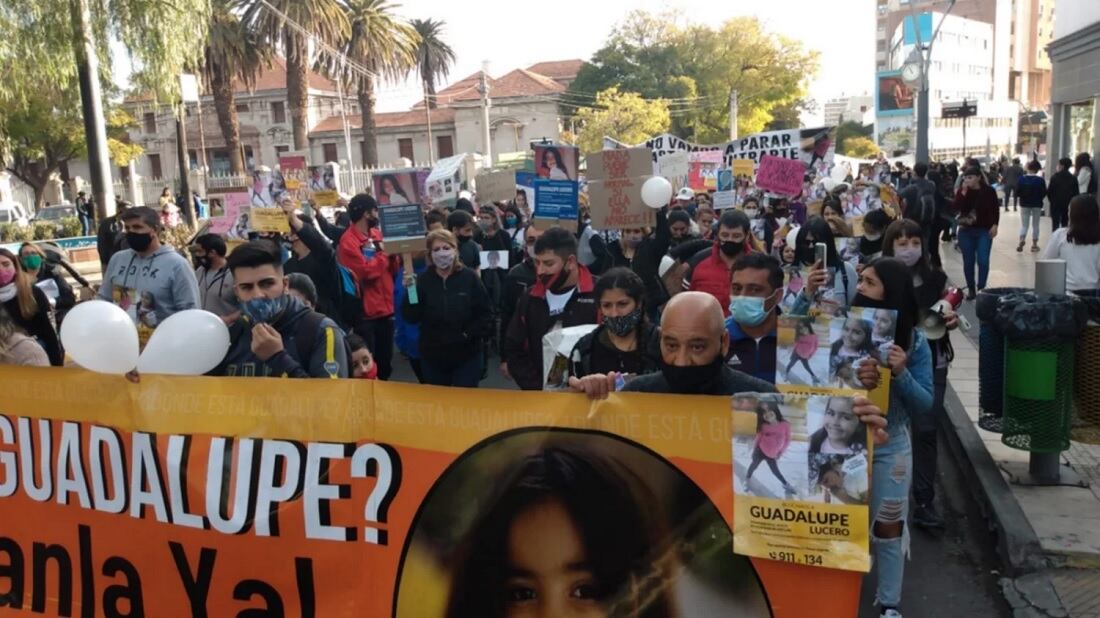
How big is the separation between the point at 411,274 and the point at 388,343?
5.58 feet

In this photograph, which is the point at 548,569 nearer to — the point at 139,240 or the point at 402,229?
the point at 139,240

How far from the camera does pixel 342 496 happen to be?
3.28m

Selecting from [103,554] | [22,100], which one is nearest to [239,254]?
[103,554]

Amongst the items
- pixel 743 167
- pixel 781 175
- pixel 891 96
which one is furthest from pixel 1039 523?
pixel 891 96

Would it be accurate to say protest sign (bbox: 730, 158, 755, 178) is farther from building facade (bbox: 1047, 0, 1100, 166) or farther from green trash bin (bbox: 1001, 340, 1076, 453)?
green trash bin (bbox: 1001, 340, 1076, 453)

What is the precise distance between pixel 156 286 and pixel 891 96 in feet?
322

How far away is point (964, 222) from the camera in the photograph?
11836 millimetres

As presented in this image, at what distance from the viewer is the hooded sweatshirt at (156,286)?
A: 19.7ft

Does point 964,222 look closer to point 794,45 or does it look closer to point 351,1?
point 351,1

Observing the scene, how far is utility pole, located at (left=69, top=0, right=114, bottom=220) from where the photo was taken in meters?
12.8

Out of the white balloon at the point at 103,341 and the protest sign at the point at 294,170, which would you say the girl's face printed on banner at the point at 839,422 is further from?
the protest sign at the point at 294,170

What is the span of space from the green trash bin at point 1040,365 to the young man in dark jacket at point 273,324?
3.71 m

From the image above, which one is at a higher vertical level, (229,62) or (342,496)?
(229,62)

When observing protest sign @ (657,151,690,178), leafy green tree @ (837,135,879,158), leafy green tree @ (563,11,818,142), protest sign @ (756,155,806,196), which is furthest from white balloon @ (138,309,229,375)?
leafy green tree @ (837,135,879,158)
